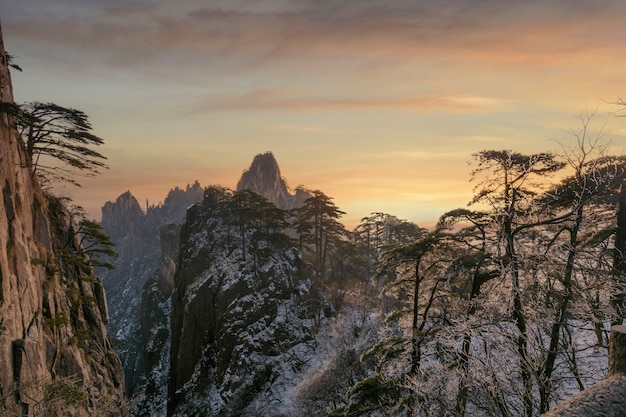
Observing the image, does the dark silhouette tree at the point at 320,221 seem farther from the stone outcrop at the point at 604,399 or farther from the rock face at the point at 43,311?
the stone outcrop at the point at 604,399

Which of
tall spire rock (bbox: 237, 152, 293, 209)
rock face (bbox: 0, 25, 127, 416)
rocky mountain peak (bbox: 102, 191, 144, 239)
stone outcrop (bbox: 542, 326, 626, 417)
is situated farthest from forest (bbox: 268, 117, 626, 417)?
rocky mountain peak (bbox: 102, 191, 144, 239)

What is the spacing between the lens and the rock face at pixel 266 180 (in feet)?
331

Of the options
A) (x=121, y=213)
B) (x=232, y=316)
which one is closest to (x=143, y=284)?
(x=121, y=213)

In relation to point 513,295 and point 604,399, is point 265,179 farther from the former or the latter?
point 604,399

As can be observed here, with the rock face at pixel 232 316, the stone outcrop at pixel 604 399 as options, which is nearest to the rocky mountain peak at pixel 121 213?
the rock face at pixel 232 316

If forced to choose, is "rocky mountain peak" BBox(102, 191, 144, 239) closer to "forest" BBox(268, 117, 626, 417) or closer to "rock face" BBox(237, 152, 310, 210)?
"rock face" BBox(237, 152, 310, 210)

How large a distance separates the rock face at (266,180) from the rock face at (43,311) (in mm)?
74435

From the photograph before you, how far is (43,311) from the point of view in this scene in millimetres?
18922

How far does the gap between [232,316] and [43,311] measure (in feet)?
61.6

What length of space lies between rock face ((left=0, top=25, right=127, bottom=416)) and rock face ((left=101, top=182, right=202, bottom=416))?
6.45m

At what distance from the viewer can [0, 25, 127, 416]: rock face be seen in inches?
580

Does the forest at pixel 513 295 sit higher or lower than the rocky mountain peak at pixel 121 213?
lower

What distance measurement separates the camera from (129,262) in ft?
487

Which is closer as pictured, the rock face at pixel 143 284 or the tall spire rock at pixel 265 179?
the rock face at pixel 143 284
